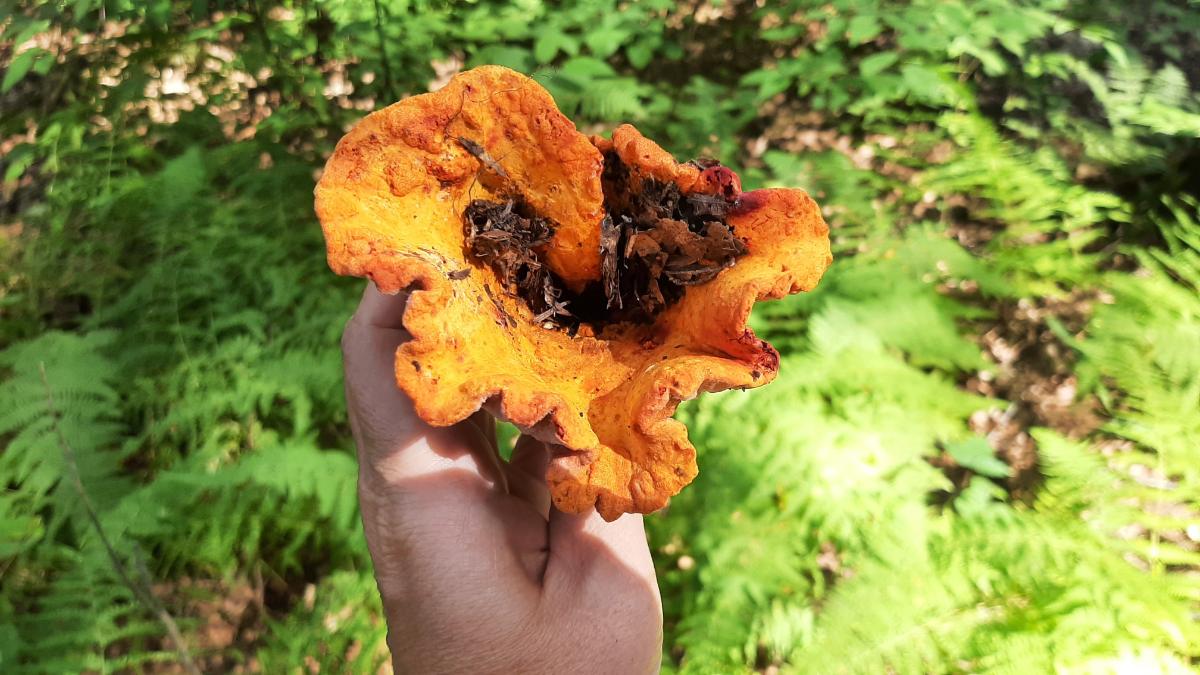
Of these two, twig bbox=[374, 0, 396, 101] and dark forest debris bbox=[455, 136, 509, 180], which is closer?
dark forest debris bbox=[455, 136, 509, 180]

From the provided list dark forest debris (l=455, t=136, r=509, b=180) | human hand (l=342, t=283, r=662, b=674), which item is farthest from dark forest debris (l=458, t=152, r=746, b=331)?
human hand (l=342, t=283, r=662, b=674)

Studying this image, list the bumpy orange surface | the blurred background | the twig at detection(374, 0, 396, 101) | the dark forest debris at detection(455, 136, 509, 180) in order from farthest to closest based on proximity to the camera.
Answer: the twig at detection(374, 0, 396, 101)
the blurred background
the dark forest debris at detection(455, 136, 509, 180)
the bumpy orange surface

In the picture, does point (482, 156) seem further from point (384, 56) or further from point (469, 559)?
point (384, 56)

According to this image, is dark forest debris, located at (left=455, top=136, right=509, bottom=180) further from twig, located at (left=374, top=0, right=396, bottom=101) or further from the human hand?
twig, located at (left=374, top=0, right=396, bottom=101)

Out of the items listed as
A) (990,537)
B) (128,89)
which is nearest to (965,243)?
(990,537)

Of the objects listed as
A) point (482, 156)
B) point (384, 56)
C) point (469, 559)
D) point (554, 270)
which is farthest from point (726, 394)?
point (384, 56)

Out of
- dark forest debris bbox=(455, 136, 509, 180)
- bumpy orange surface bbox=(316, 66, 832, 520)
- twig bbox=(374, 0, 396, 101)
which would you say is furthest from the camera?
twig bbox=(374, 0, 396, 101)

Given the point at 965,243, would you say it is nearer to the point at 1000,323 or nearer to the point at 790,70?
the point at 1000,323
